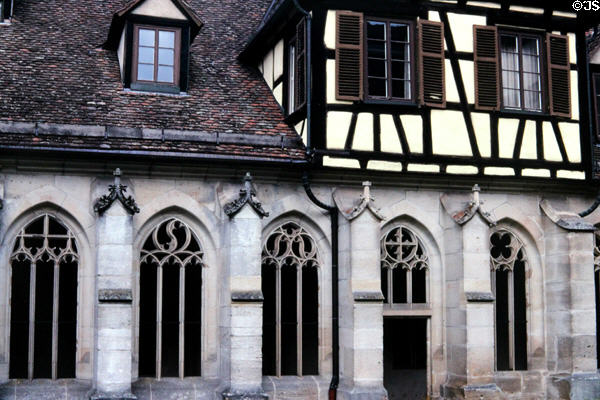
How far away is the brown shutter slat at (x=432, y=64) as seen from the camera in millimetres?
17031

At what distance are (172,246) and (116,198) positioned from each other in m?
1.54

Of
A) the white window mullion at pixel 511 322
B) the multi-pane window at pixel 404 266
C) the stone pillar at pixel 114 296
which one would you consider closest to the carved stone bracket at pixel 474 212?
the multi-pane window at pixel 404 266

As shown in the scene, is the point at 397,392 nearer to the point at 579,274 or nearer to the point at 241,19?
the point at 579,274

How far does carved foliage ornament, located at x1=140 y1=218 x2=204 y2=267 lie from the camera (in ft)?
52.4

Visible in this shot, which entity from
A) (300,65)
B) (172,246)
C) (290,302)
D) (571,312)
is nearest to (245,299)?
(290,302)

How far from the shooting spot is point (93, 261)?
15.6 meters

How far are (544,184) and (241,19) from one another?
7.85 metres

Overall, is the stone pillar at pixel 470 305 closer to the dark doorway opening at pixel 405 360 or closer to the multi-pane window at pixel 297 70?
the dark doorway opening at pixel 405 360

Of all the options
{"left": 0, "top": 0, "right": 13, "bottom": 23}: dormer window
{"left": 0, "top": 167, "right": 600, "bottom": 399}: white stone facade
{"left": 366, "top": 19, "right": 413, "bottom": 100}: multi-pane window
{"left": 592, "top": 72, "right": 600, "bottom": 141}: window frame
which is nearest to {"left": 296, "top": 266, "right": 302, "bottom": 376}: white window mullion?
{"left": 0, "top": 167, "right": 600, "bottom": 399}: white stone facade

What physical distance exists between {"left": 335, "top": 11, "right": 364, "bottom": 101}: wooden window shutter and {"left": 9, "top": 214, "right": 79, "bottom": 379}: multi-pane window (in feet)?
17.9

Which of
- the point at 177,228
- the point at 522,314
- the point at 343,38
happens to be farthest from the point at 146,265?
the point at 522,314

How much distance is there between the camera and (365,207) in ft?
53.2

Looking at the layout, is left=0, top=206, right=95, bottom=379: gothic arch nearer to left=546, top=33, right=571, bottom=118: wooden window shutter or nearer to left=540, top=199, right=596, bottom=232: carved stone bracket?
left=540, top=199, right=596, bottom=232: carved stone bracket

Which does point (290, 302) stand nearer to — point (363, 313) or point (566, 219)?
point (363, 313)
